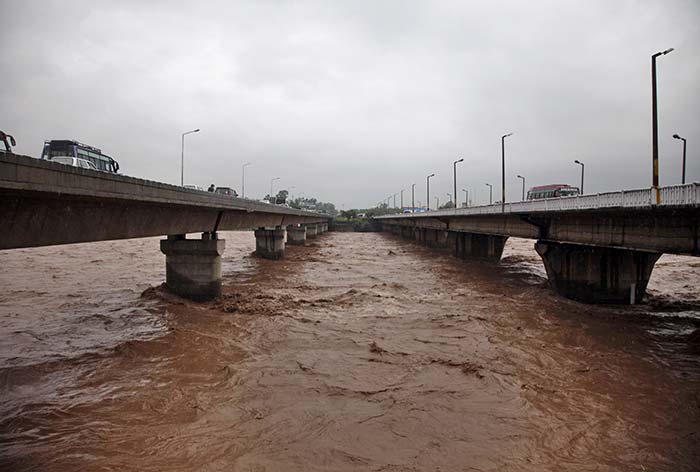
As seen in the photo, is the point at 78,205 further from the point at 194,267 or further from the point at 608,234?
the point at 608,234

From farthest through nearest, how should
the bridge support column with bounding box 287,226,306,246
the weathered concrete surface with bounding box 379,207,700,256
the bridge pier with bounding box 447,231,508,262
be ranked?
the bridge support column with bounding box 287,226,306,246 < the bridge pier with bounding box 447,231,508,262 < the weathered concrete surface with bounding box 379,207,700,256

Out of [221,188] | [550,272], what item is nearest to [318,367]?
[550,272]

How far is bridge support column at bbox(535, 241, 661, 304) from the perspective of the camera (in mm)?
20375

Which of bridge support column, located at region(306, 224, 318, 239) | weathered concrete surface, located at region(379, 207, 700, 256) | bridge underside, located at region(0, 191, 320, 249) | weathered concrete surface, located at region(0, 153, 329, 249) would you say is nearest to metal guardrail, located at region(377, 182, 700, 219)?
weathered concrete surface, located at region(379, 207, 700, 256)

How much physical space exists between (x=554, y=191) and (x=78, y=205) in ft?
123

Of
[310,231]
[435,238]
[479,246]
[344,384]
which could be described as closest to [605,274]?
[344,384]

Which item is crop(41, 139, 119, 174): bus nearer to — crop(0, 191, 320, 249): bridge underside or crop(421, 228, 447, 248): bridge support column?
crop(0, 191, 320, 249): bridge underside

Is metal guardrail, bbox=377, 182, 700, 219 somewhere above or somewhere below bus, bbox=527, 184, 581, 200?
below

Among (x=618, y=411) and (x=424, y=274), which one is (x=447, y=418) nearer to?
(x=618, y=411)

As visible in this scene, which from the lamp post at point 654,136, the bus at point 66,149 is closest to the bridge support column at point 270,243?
the bus at point 66,149

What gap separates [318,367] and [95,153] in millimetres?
20310

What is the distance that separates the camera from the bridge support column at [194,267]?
810 inches

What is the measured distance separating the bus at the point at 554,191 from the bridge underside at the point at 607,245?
11470 millimetres

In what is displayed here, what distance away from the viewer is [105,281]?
25.8 meters
